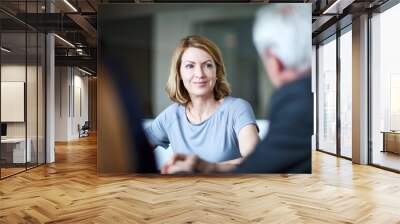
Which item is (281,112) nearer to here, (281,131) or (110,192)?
(281,131)

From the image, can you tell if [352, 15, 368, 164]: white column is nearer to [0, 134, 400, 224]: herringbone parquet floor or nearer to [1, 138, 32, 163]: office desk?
[0, 134, 400, 224]: herringbone parquet floor

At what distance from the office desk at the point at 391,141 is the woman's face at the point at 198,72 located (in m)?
3.45

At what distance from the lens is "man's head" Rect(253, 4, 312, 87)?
21.1ft

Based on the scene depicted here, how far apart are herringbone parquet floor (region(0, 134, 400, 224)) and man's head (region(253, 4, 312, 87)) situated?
1.77 meters

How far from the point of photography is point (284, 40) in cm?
646

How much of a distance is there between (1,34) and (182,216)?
4457mm

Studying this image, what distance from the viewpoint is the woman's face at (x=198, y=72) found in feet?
20.7

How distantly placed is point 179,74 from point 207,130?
1.01 meters

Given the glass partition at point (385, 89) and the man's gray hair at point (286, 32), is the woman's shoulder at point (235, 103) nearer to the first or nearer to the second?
the man's gray hair at point (286, 32)

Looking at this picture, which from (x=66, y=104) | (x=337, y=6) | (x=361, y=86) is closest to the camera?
(x=337, y=6)

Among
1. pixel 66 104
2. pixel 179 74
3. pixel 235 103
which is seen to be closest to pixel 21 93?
pixel 179 74

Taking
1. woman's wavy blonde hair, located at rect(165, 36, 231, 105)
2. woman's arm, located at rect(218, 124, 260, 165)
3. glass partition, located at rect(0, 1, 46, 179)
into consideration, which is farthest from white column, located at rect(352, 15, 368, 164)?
glass partition, located at rect(0, 1, 46, 179)

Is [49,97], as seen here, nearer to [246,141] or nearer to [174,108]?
[174,108]

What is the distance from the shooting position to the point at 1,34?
6379mm
